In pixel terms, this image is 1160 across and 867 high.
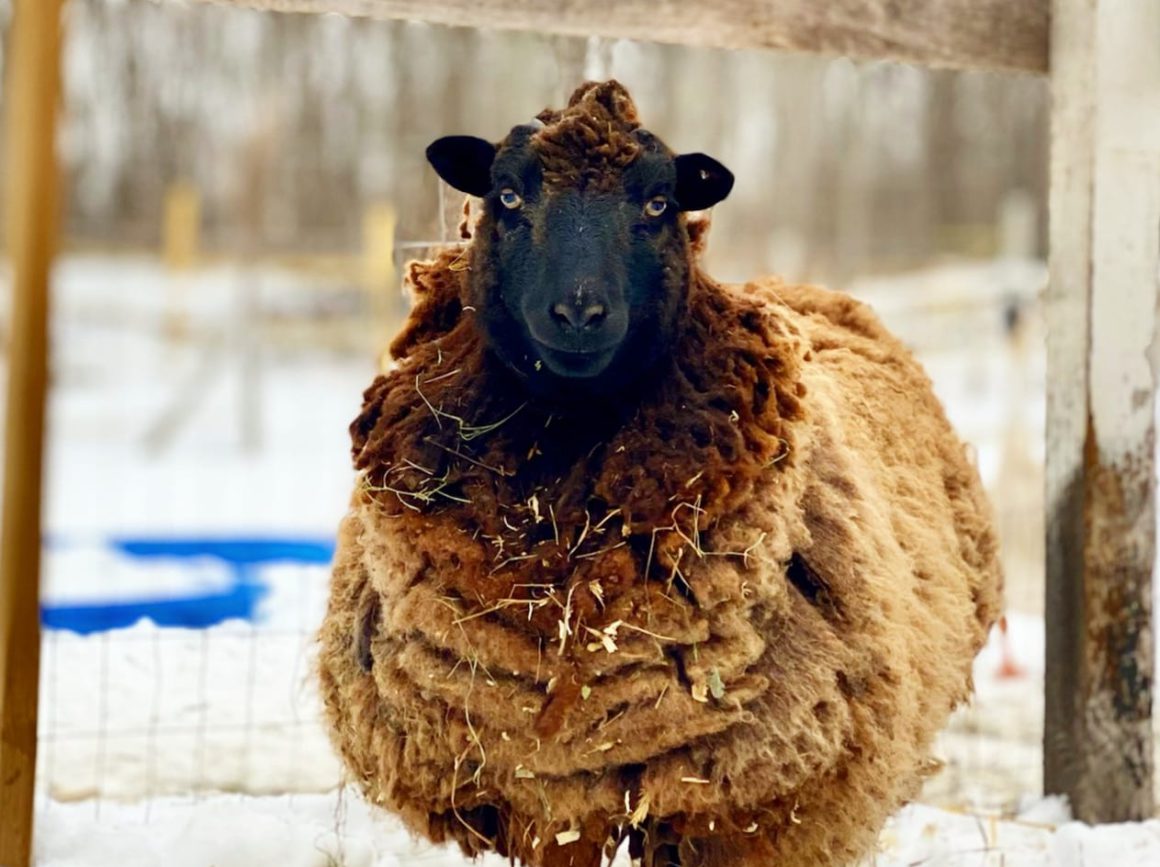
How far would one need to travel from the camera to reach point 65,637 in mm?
5395

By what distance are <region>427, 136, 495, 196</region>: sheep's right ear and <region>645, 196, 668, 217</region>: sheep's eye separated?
411 millimetres

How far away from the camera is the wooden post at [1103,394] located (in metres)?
4.22

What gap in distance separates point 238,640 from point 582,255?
334cm

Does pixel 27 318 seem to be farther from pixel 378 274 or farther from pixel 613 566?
pixel 378 274

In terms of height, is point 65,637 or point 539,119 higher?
point 539,119

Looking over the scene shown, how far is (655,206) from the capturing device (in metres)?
2.91

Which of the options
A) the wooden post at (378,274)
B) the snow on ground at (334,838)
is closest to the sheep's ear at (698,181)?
the snow on ground at (334,838)

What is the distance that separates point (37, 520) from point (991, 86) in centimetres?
2368

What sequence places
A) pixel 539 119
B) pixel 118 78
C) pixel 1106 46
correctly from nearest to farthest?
1. pixel 539 119
2. pixel 1106 46
3. pixel 118 78

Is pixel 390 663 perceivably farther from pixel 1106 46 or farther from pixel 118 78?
pixel 118 78

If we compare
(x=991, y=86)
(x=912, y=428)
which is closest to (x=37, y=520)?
(x=912, y=428)

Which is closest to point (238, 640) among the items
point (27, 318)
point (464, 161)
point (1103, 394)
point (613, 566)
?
point (27, 318)

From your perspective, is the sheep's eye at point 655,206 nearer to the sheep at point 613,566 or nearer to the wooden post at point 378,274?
the sheep at point 613,566

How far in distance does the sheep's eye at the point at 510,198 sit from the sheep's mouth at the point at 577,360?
36 cm
